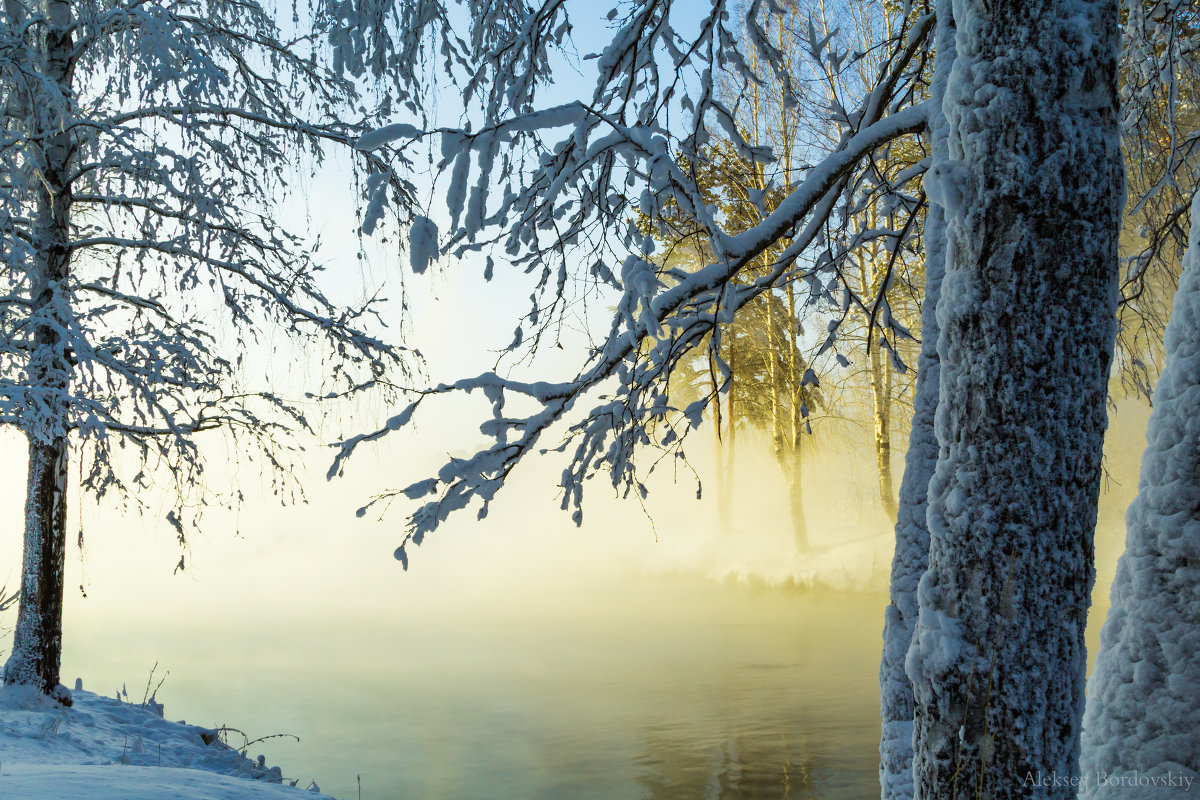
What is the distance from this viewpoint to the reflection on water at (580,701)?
26.1 feet

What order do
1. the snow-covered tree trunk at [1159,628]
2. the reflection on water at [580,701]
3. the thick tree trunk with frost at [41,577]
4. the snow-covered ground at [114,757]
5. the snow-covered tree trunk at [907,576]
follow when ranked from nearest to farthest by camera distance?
the snow-covered tree trunk at [1159,628] → the snow-covered tree trunk at [907,576] → the snow-covered ground at [114,757] → the thick tree trunk with frost at [41,577] → the reflection on water at [580,701]

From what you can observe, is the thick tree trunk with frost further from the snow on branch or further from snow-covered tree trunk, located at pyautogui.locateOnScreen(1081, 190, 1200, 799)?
snow-covered tree trunk, located at pyautogui.locateOnScreen(1081, 190, 1200, 799)

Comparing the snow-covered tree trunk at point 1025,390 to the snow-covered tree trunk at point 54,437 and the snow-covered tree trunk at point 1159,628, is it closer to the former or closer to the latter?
the snow-covered tree trunk at point 1159,628

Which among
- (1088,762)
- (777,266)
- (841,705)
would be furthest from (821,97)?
(1088,762)

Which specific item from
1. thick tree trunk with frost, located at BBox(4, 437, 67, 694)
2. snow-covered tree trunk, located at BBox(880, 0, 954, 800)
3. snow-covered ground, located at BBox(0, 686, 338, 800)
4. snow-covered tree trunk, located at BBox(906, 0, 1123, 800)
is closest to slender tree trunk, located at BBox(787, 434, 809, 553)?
snow-covered ground, located at BBox(0, 686, 338, 800)

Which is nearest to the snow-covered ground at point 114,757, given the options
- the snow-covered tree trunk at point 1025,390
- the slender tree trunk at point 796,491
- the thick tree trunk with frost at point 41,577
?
the thick tree trunk with frost at point 41,577

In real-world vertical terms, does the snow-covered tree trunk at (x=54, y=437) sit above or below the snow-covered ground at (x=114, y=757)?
above

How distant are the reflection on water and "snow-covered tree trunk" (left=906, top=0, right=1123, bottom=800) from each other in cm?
537

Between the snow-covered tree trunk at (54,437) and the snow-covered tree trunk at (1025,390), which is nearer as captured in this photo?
the snow-covered tree trunk at (1025,390)

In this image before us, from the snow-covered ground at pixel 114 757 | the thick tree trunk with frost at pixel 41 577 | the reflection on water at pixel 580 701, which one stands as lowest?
the reflection on water at pixel 580 701

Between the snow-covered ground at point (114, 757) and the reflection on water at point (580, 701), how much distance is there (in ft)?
4.61

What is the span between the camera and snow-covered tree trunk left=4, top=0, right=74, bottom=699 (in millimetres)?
7023

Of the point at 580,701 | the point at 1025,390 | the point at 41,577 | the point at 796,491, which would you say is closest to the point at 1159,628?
the point at 1025,390

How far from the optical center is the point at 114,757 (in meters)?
6.41
